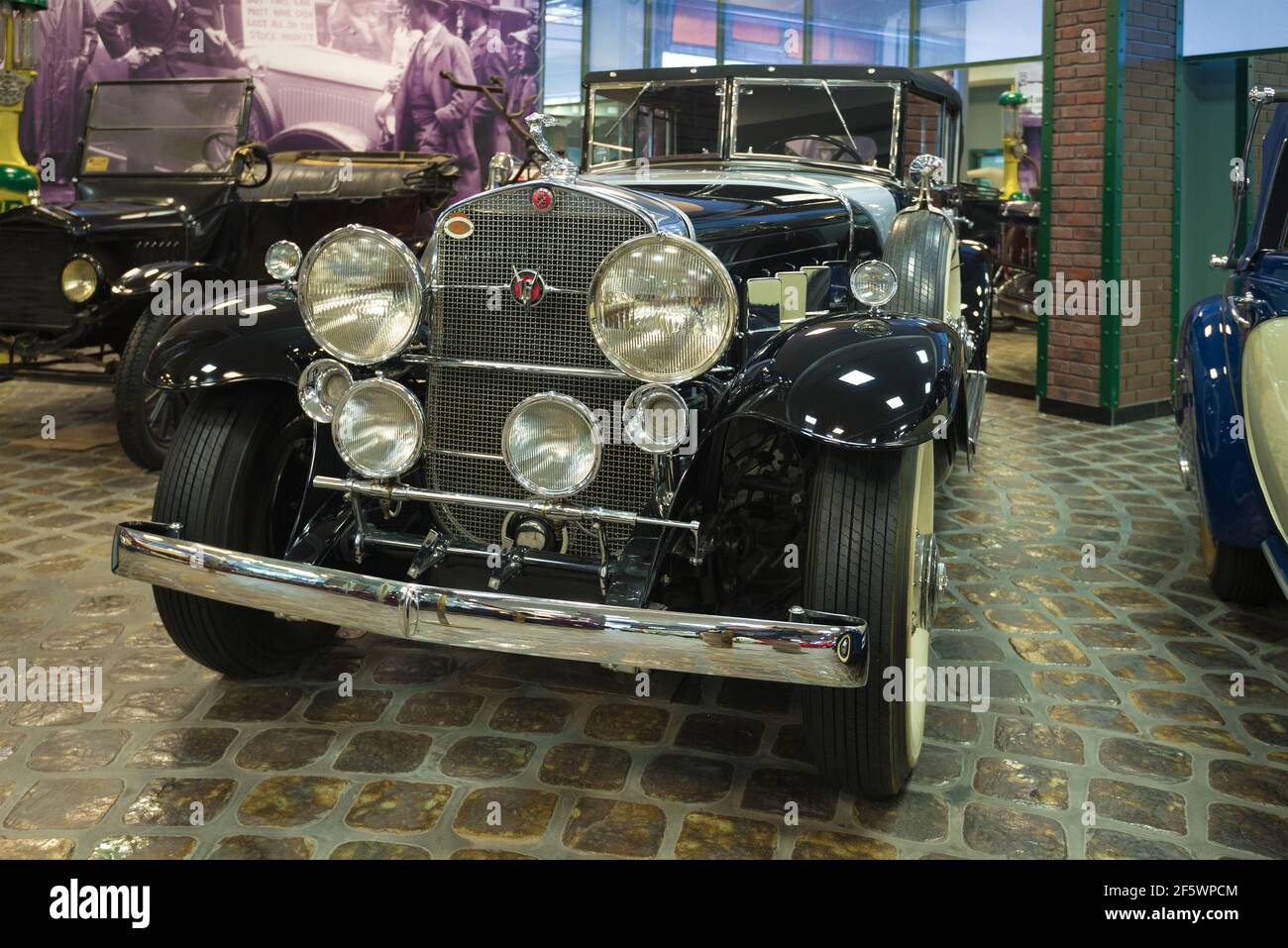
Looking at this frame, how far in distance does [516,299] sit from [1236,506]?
6.82ft

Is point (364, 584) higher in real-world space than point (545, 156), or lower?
lower

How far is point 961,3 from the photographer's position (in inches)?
293

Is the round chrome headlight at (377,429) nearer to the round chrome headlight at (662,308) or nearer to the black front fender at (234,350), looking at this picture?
the black front fender at (234,350)

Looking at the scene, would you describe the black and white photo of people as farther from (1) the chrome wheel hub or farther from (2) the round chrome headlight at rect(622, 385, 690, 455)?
(1) the chrome wheel hub

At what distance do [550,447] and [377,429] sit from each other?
43cm

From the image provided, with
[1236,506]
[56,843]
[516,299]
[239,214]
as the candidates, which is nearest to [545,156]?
[516,299]

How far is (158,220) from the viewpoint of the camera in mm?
5941

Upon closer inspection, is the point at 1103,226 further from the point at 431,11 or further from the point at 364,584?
the point at 431,11

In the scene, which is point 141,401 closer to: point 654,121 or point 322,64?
point 654,121

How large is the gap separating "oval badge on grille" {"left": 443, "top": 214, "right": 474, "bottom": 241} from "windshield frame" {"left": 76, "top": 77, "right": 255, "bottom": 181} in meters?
4.28

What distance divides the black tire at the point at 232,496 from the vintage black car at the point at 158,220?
7.37ft

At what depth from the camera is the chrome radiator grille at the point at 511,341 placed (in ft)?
8.14

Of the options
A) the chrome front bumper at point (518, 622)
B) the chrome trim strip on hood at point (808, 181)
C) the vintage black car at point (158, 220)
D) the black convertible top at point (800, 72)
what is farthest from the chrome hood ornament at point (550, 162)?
the vintage black car at point (158, 220)

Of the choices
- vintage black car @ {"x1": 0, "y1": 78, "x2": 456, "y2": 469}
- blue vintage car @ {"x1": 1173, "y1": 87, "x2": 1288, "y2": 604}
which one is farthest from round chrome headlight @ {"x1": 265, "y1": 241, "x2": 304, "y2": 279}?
blue vintage car @ {"x1": 1173, "y1": 87, "x2": 1288, "y2": 604}
